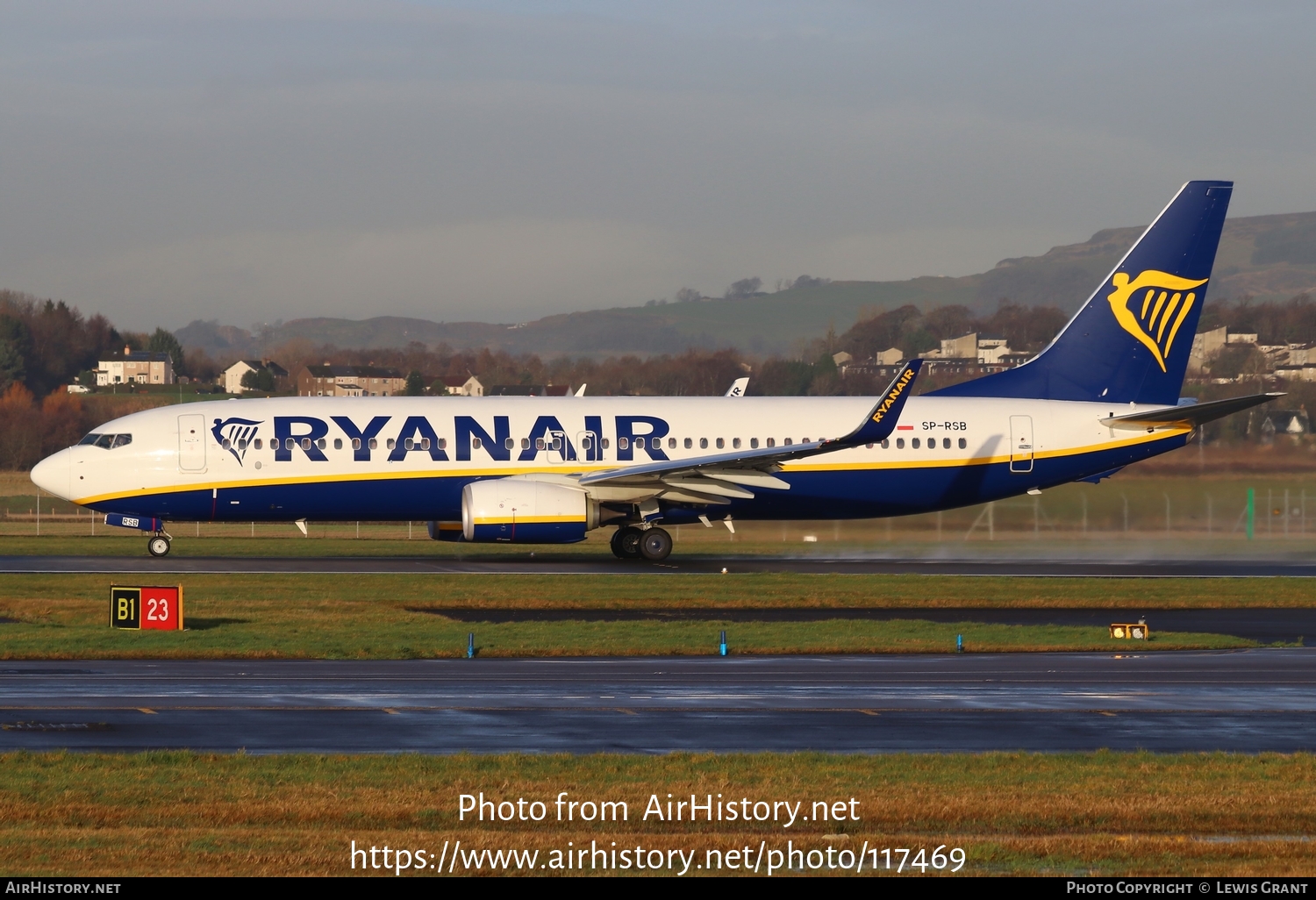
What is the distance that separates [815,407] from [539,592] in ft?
43.3

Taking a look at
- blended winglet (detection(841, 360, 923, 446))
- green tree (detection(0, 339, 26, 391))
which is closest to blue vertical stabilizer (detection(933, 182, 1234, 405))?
blended winglet (detection(841, 360, 923, 446))

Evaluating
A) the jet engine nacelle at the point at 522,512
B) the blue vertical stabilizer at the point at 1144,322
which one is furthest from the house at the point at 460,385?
the jet engine nacelle at the point at 522,512

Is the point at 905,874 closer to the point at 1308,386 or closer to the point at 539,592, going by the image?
the point at 539,592

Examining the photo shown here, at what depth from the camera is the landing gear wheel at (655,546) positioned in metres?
42.2

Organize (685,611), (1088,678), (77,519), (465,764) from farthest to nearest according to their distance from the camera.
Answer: (77,519)
(685,611)
(1088,678)
(465,764)

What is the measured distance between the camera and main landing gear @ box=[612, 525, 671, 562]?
4219 cm

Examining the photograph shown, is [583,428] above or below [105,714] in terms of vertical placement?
above

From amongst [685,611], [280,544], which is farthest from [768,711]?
[280,544]

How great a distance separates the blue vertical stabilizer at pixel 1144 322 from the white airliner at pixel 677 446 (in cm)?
6

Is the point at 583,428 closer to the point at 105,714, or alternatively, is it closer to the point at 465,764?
the point at 105,714

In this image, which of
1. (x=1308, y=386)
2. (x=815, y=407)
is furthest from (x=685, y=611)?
(x=1308, y=386)

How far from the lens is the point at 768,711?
19.0 metres

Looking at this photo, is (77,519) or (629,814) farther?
(77,519)
